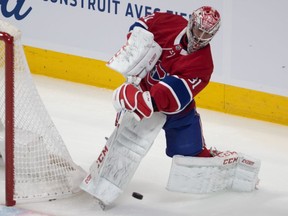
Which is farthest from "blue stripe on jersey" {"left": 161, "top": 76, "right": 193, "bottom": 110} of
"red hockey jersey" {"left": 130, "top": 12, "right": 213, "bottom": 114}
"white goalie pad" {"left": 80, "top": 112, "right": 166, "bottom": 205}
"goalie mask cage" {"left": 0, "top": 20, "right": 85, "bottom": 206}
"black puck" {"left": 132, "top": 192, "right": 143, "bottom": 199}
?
"goalie mask cage" {"left": 0, "top": 20, "right": 85, "bottom": 206}

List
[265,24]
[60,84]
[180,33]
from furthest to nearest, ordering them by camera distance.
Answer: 1. [60,84]
2. [265,24]
3. [180,33]

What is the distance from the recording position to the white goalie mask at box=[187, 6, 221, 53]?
183 inches

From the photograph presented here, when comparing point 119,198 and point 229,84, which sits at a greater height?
point 229,84

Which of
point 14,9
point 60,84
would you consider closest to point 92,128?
point 60,84

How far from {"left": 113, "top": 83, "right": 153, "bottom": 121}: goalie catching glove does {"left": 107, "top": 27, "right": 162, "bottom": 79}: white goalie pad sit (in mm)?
116

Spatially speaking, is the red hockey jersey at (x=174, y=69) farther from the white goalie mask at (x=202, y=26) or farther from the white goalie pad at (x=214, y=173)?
the white goalie pad at (x=214, y=173)

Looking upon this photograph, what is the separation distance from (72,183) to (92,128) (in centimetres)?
101

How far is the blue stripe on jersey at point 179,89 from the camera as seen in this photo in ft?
15.1

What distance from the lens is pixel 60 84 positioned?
21.9 feet

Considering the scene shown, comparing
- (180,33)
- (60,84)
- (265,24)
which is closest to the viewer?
(180,33)

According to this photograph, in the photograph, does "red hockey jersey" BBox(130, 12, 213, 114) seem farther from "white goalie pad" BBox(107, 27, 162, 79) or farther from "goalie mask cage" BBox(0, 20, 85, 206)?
"goalie mask cage" BBox(0, 20, 85, 206)

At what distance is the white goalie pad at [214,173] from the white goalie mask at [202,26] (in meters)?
0.59

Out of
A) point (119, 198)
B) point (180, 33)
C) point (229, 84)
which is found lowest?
point (119, 198)

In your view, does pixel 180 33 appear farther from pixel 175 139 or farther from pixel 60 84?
pixel 60 84
